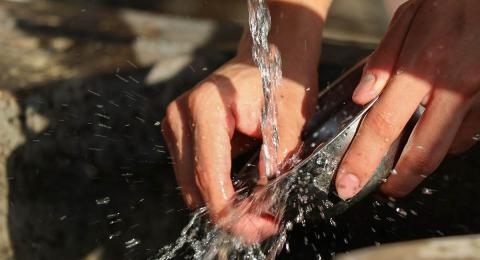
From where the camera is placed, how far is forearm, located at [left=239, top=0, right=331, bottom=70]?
134cm

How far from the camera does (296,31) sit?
1.38 meters

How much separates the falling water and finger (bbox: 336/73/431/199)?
5.1 inches

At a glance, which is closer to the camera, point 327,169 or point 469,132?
point 327,169

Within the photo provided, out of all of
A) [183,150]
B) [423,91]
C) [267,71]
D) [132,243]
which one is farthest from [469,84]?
[132,243]

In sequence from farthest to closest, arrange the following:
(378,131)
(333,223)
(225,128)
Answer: (333,223) < (225,128) < (378,131)

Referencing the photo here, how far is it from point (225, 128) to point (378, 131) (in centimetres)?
26

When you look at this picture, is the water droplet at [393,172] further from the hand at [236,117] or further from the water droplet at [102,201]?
the water droplet at [102,201]

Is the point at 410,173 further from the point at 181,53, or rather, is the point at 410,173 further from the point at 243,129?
the point at 181,53

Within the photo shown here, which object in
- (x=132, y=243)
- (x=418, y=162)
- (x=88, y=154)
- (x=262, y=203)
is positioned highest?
(x=418, y=162)

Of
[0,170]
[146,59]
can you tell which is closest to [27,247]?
[0,170]

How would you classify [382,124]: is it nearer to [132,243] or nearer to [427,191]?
[427,191]

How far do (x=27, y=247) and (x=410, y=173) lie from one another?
2.73ft

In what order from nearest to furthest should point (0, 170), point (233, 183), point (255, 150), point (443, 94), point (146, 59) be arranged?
1. point (443, 94)
2. point (233, 183)
3. point (255, 150)
4. point (0, 170)
5. point (146, 59)

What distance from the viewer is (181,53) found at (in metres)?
1.69
